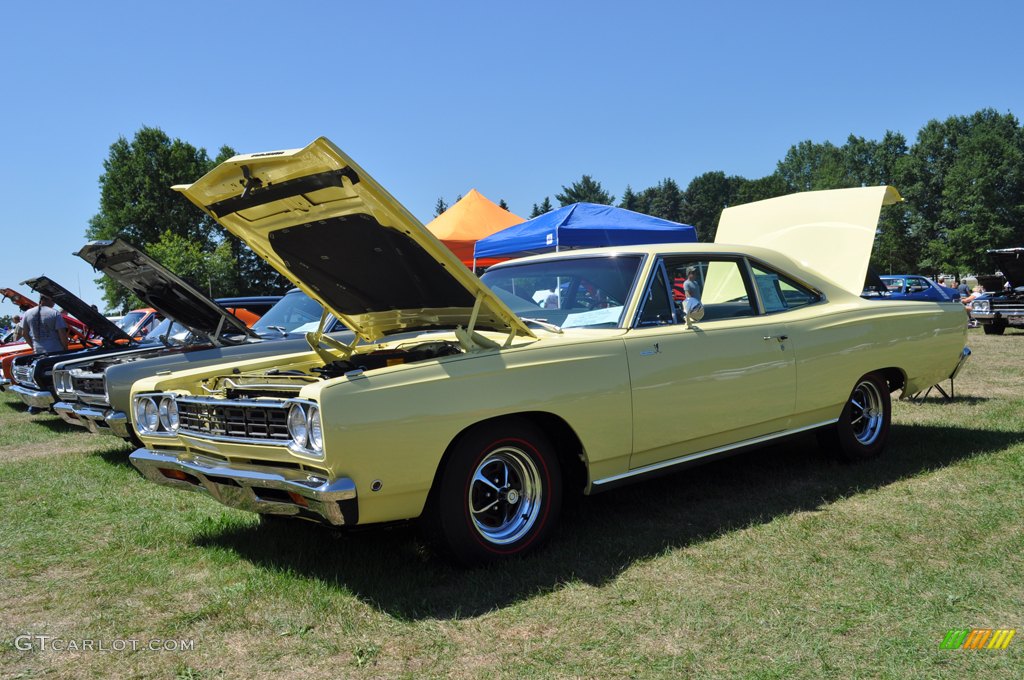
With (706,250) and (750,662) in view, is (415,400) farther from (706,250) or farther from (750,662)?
(706,250)

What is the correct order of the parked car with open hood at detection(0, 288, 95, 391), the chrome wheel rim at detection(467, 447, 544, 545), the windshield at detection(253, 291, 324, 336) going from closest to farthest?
the chrome wheel rim at detection(467, 447, 544, 545), the windshield at detection(253, 291, 324, 336), the parked car with open hood at detection(0, 288, 95, 391)

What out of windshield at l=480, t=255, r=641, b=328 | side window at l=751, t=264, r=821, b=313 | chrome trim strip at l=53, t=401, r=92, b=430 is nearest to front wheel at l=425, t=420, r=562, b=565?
windshield at l=480, t=255, r=641, b=328

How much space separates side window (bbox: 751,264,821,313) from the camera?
5.04 meters

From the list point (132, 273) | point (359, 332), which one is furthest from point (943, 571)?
point (132, 273)

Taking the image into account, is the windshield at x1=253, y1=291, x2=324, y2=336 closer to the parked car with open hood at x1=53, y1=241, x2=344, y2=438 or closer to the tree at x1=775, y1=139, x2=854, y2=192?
the parked car with open hood at x1=53, y1=241, x2=344, y2=438

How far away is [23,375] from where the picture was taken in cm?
948

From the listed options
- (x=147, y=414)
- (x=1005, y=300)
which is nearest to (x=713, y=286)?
(x=147, y=414)

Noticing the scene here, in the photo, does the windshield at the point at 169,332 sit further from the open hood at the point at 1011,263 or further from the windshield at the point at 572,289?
the open hood at the point at 1011,263

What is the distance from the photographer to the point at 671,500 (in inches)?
186

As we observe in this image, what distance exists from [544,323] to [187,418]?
193 cm

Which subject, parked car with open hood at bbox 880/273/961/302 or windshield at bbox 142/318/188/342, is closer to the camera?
windshield at bbox 142/318/188/342

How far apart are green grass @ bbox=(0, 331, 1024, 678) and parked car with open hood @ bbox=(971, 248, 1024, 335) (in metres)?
13.8

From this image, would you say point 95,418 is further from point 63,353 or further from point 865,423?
point 865,423

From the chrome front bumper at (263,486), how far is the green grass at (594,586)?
43cm
